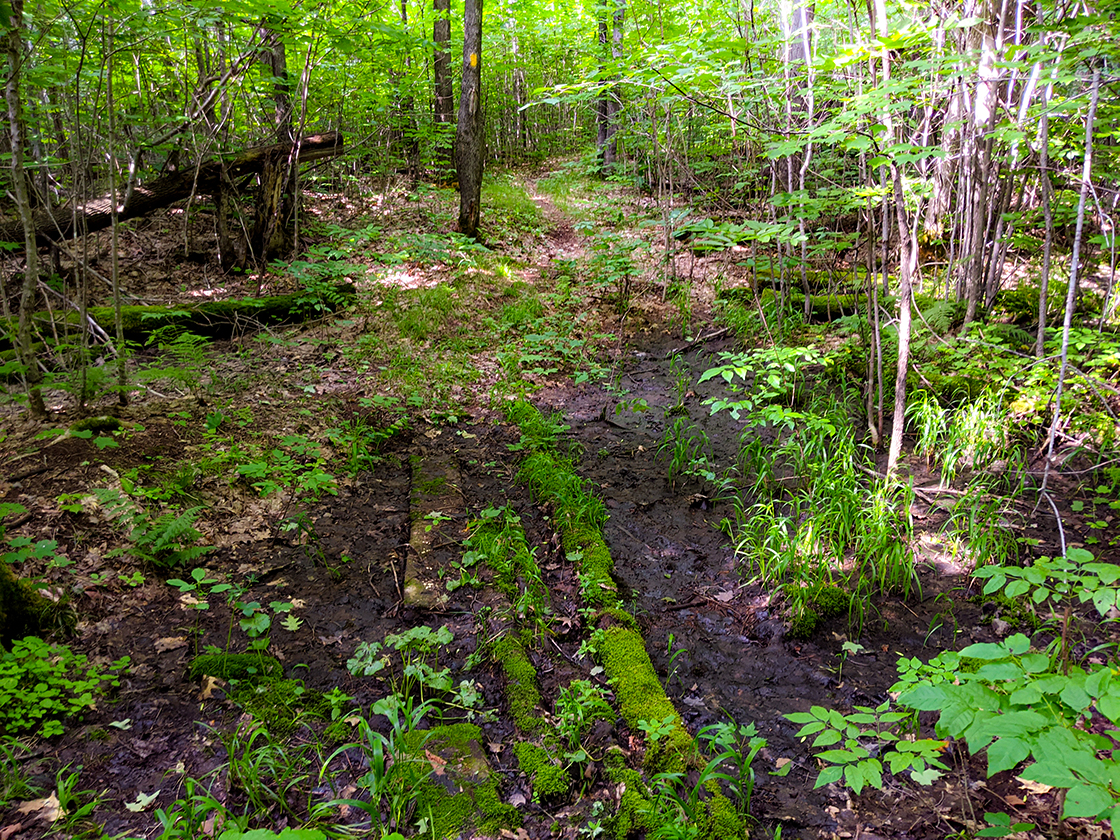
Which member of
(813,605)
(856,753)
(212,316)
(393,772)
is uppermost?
(212,316)

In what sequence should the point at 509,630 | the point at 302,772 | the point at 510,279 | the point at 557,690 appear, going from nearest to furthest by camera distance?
the point at 302,772 → the point at 557,690 → the point at 509,630 → the point at 510,279

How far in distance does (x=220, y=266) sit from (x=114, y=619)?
658 cm

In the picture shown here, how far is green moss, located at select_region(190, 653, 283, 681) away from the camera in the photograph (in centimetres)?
266

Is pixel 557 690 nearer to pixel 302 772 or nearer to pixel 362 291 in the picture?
pixel 302 772

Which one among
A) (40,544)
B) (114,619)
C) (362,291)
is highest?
(362,291)

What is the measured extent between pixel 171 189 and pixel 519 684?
25.4ft

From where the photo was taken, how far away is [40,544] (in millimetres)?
2949

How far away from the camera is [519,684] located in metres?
2.79

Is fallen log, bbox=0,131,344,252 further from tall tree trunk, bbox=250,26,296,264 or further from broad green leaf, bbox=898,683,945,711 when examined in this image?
broad green leaf, bbox=898,683,945,711

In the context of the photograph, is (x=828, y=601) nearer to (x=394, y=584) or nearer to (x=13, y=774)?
(x=394, y=584)

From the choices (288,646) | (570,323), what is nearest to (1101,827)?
(288,646)

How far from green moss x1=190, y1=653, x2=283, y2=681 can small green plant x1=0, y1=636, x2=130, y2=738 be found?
31cm

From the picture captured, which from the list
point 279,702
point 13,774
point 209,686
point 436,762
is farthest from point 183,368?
point 436,762

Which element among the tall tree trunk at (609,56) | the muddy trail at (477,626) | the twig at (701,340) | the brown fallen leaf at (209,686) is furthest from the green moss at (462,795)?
the tall tree trunk at (609,56)
